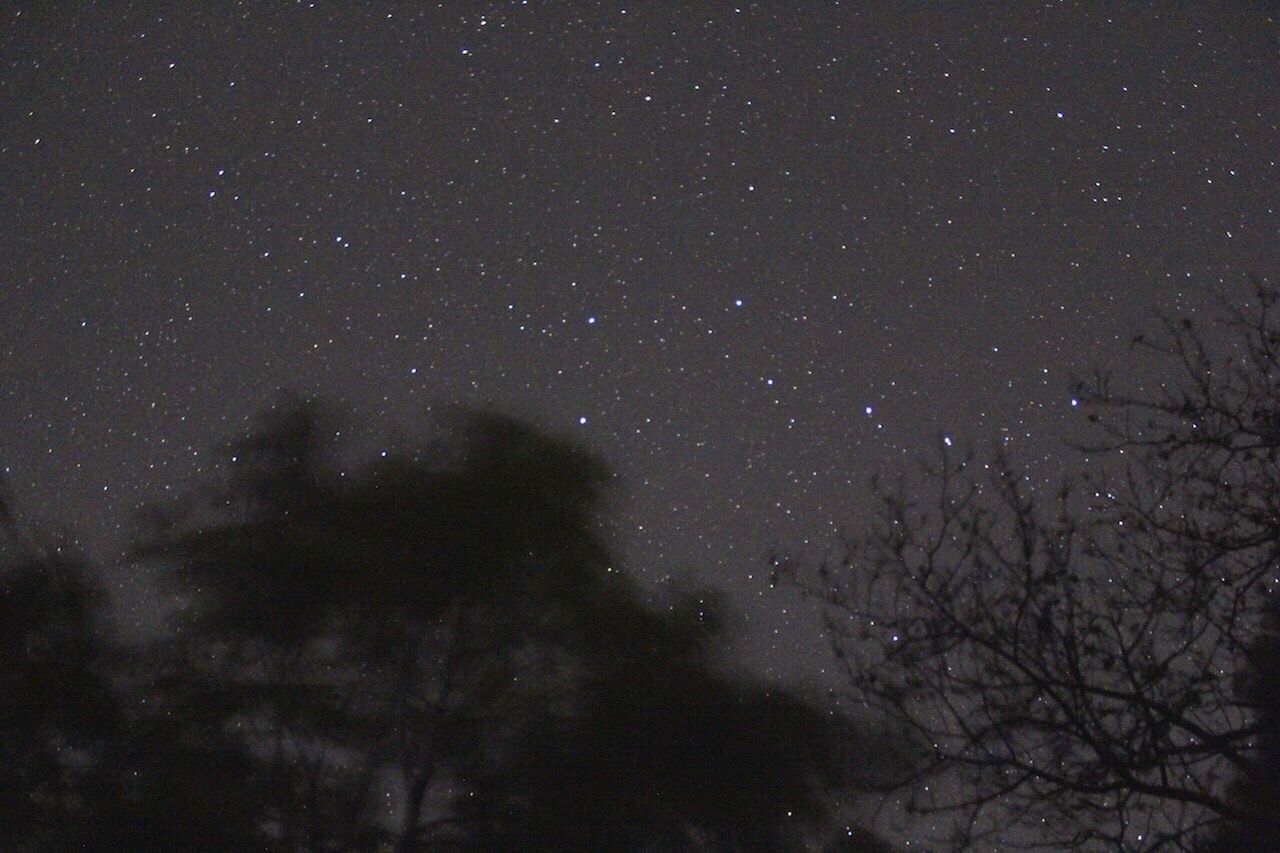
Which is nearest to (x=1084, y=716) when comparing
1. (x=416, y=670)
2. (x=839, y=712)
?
(x=839, y=712)

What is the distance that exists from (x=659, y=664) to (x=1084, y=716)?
5.17m

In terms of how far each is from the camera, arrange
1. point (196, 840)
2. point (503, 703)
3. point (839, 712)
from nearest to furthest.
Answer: point (839, 712) < point (196, 840) < point (503, 703)

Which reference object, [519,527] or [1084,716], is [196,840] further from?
[1084,716]

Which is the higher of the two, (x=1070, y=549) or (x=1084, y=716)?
(x=1070, y=549)

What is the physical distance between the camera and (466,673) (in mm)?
10047

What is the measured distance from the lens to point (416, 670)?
9.99 meters

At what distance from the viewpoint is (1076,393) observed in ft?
19.9

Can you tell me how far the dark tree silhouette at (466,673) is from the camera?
9359 mm

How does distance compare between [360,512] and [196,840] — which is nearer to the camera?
[196,840]

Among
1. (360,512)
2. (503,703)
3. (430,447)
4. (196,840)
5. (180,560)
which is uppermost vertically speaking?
(430,447)

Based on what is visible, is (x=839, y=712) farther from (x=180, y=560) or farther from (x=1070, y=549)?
(x=180, y=560)

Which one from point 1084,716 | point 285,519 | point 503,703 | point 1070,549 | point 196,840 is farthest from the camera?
point 285,519

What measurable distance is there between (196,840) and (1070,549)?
20.8 ft

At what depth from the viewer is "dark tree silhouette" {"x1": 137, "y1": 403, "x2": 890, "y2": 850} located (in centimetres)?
936
